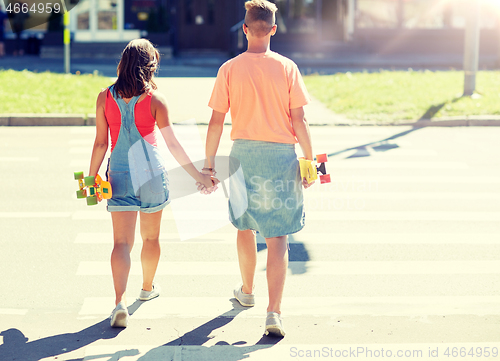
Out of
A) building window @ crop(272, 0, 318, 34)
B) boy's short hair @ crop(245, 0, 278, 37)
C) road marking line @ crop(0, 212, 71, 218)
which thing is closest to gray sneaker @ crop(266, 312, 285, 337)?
boy's short hair @ crop(245, 0, 278, 37)

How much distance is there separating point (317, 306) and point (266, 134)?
1341 millimetres

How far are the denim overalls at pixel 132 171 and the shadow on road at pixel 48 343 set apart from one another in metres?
0.76

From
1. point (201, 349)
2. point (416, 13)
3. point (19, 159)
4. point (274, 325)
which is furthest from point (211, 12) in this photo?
point (201, 349)

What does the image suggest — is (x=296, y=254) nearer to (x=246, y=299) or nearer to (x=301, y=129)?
(x=246, y=299)

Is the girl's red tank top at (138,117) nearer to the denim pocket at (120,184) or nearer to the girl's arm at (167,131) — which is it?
the girl's arm at (167,131)

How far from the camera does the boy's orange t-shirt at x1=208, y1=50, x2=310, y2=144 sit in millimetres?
3982

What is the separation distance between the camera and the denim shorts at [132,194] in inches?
163

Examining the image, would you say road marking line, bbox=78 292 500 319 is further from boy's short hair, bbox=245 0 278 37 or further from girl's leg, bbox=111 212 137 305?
Result: boy's short hair, bbox=245 0 278 37

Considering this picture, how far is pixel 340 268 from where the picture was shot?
17.8ft

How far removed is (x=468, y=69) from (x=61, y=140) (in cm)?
851

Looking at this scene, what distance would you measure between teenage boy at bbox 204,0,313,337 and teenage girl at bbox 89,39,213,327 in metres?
0.30

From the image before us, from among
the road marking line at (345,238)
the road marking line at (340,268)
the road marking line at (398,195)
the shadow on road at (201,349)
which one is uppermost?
the road marking line at (398,195)

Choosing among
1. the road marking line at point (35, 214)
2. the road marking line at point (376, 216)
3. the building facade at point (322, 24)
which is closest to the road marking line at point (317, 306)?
the road marking line at point (376, 216)

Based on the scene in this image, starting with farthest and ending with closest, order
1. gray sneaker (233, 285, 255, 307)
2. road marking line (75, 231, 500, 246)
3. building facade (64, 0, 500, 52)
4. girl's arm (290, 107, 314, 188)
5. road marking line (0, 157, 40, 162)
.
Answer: building facade (64, 0, 500, 52) < road marking line (0, 157, 40, 162) < road marking line (75, 231, 500, 246) < gray sneaker (233, 285, 255, 307) < girl's arm (290, 107, 314, 188)
